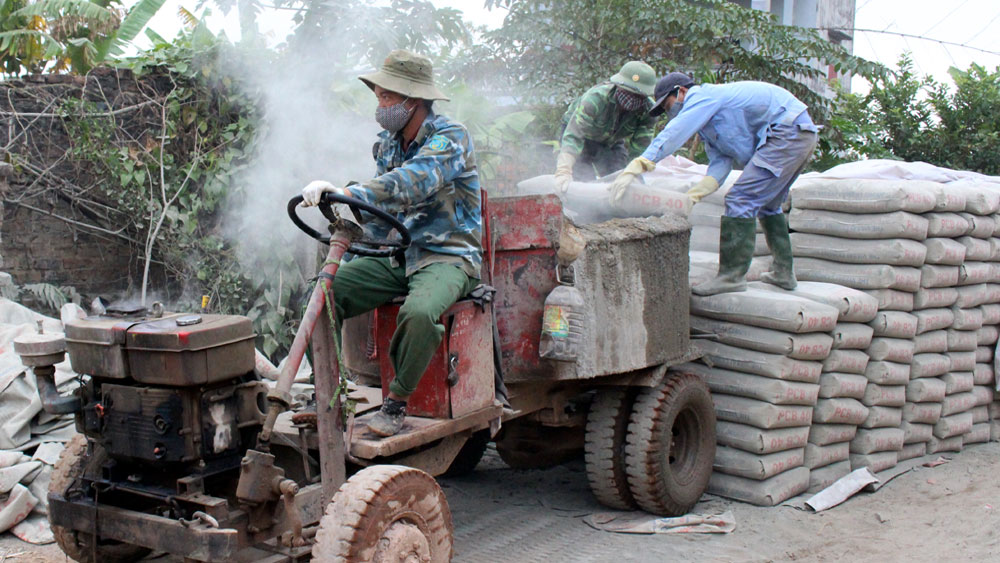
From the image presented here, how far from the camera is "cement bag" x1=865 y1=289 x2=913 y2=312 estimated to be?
18.8ft

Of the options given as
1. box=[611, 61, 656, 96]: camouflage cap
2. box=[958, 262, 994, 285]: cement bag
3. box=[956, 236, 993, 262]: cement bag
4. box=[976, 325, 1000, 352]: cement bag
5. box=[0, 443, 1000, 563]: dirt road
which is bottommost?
box=[0, 443, 1000, 563]: dirt road

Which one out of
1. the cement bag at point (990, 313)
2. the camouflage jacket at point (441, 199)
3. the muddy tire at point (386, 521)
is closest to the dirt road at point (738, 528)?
the muddy tire at point (386, 521)

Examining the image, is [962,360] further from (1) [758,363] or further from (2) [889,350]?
(1) [758,363]

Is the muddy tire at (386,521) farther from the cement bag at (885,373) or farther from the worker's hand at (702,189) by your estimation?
the cement bag at (885,373)

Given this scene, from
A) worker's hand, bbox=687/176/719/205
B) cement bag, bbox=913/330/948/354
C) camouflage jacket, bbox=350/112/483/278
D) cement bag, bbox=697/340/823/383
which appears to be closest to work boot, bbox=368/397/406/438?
camouflage jacket, bbox=350/112/483/278

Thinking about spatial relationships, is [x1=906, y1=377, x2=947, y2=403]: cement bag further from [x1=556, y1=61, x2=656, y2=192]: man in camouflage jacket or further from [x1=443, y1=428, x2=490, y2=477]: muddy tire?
[x1=443, y1=428, x2=490, y2=477]: muddy tire

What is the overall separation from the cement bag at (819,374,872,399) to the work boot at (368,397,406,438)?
2974 mm

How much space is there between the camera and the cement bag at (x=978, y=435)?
21.5ft

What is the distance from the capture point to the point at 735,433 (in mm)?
5270

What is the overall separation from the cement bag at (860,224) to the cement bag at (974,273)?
1.97ft

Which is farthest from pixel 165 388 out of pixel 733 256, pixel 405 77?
pixel 733 256

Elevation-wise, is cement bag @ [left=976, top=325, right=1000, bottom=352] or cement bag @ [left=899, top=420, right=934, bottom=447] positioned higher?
cement bag @ [left=976, top=325, right=1000, bottom=352]

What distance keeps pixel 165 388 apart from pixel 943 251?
4.85m

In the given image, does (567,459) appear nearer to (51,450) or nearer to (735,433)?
(735,433)
